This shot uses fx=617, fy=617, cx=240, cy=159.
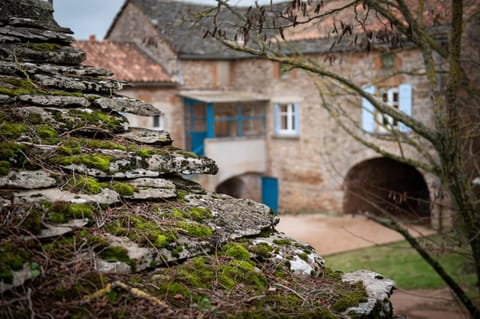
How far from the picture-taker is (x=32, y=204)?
303 centimetres

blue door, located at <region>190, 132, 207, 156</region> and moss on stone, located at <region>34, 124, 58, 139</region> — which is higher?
moss on stone, located at <region>34, 124, 58, 139</region>

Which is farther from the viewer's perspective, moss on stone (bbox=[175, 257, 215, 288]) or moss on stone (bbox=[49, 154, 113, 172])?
moss on stone (bbox=[49, 154, 113, 172])

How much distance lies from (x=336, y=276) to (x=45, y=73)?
8.29 feet

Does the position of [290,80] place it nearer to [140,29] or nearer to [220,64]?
[220,64]

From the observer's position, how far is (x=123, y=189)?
355 cm

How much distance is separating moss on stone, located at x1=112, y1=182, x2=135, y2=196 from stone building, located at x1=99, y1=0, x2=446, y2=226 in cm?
1701

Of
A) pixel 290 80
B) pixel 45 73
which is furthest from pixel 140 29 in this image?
pixel 45 73

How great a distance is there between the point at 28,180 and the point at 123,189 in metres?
0.53

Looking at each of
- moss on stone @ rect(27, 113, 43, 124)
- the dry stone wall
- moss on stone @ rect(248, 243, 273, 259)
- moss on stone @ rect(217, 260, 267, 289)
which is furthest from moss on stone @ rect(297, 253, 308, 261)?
moss on stone @ rect(27, 113, 43, 124)

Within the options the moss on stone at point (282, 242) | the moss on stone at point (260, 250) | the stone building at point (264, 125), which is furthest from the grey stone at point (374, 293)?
the stone building at point (264, 125)

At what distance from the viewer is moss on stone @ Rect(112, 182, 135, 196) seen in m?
3.53

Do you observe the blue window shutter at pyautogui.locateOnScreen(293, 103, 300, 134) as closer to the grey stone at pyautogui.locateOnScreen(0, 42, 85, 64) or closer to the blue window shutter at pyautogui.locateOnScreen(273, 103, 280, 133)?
the blue window shutter at pyautogui.locateOnScreen(273, 103, 280, 133)

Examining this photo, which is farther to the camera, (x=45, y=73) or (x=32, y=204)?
(x=45, y=73)

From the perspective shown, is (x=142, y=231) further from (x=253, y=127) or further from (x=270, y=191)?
(x=253, y=127)
